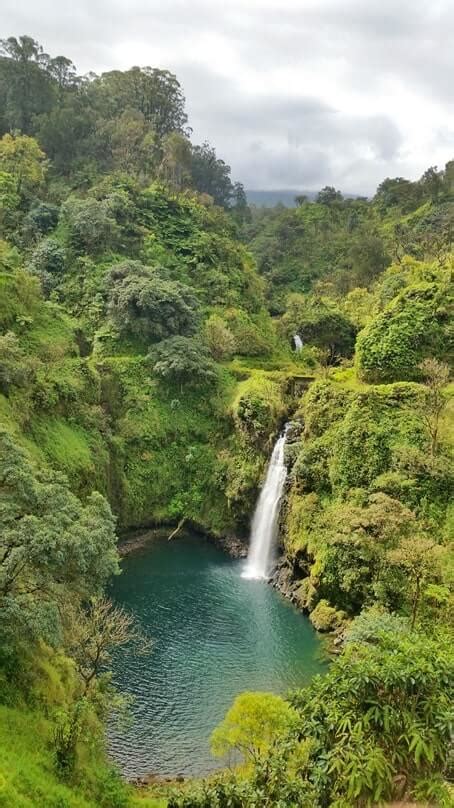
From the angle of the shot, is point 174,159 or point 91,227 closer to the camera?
point 91,227

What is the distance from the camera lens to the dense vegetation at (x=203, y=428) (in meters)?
12.7

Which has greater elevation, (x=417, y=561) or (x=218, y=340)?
(x=218, y=340)

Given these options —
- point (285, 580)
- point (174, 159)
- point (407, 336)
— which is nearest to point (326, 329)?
point (407, 336)

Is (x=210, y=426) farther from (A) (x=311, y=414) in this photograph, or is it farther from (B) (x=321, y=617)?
(B) (x=321, y=617)

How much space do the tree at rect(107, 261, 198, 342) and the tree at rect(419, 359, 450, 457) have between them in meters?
21.0

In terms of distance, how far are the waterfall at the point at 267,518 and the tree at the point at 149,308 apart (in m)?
13.3

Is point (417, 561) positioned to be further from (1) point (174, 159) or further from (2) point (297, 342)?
(1) point (174, 159)

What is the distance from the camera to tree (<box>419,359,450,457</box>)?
28.9 metres

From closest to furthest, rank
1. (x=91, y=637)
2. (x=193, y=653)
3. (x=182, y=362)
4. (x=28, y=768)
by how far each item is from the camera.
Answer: (x=28, y=768) < (x=91, y=637) < (x=193, y=653) < (x=182, y=362)

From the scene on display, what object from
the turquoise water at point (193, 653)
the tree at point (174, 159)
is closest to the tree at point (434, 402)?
the turquoise water at point (193, 653)

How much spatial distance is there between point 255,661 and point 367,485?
10153 mm

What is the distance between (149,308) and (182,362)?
5.67 metres

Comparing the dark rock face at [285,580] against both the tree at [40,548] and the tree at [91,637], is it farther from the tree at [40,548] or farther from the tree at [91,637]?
the tree at [40,548]

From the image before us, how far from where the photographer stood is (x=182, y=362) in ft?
140
